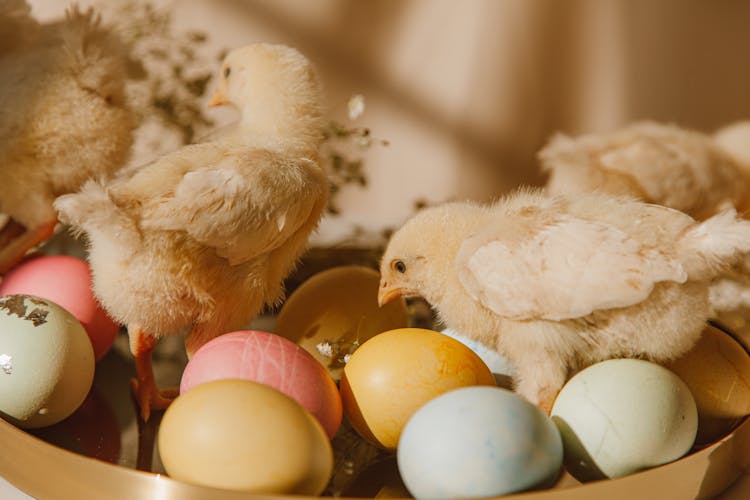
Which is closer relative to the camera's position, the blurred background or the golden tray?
the golden tray

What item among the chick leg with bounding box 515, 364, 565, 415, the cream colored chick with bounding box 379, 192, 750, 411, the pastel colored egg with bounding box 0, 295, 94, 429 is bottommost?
the pastel colored egg with bounding box 0, 295, 94, 429

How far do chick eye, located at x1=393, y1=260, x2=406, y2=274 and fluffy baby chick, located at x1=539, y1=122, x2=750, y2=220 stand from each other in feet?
1.26

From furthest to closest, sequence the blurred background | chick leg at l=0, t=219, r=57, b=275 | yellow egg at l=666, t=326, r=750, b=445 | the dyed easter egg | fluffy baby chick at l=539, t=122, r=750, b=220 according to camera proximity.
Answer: the blurred background, fluffy baby chick at l=539, t=122, r=750, b=220, chick leg at l=0, t=219, r=57, b=275, the dyed easter egg, yellow egg at l=666, t=326, r=750, b=445

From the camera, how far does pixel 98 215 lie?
816mm

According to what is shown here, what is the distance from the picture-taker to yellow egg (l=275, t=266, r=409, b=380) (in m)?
1.05

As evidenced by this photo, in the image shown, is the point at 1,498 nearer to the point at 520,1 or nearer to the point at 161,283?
the point at 161,283

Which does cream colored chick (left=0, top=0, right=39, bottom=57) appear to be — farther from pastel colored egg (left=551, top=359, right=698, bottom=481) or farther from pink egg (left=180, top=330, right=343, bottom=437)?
pastel colored egg (left=551, top=359, right=698, bottom=481)

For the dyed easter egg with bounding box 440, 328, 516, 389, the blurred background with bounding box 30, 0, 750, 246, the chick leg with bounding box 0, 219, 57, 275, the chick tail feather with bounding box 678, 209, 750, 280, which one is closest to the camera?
the chick tail feather with bounding box 678, 209, 750, 280

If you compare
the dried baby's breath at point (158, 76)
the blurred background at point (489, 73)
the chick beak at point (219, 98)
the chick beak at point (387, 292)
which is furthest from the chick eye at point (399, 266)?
the blurred background at point (489, 73)

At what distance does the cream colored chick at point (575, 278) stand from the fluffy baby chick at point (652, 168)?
38 centimetres

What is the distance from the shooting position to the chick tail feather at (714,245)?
0.80m

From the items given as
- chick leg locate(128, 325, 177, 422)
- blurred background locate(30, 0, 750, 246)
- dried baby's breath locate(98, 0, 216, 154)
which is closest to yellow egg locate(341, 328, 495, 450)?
chick leg locate(128, 325, 177, 422)

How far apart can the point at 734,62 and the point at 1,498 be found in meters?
1.92

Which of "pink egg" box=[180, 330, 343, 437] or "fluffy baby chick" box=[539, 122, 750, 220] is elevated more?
"fluffy baby chick" box=[539, 122, 750, 220]
